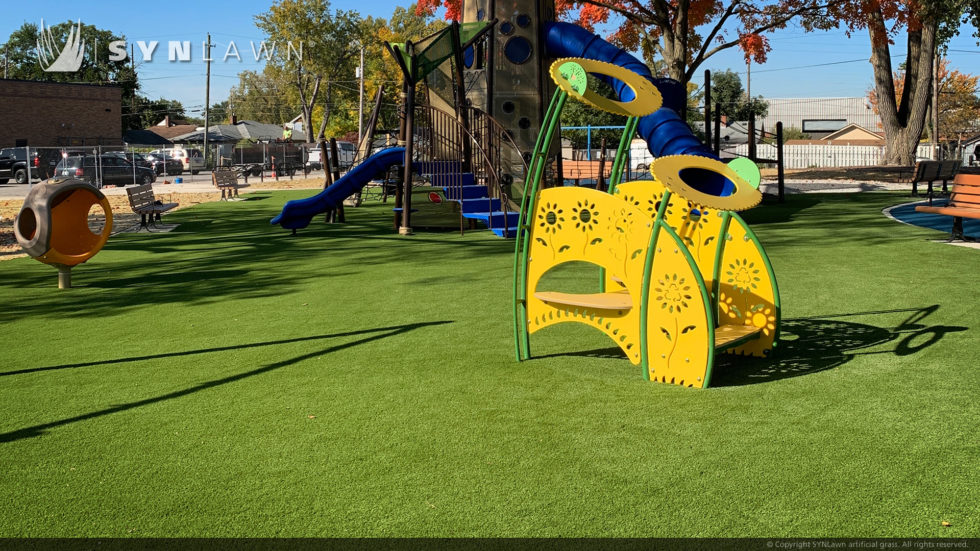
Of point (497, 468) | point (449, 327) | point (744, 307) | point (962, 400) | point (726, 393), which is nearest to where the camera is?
point (497, 468)

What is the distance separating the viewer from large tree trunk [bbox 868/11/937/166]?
102ft

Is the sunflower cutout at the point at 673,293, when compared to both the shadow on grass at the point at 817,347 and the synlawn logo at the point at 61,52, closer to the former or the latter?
the shadow on grass at the point at 817,347

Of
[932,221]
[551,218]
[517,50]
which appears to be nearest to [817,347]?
[551,218]

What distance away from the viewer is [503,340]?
7.52 m

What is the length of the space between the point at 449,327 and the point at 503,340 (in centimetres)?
75

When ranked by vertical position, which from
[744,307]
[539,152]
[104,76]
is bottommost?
[744,307]

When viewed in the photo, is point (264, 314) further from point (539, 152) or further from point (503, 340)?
point (539, 152)

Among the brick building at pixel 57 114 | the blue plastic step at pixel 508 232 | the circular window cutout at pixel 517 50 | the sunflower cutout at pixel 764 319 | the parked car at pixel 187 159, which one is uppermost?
the brick building at pixel 57 114

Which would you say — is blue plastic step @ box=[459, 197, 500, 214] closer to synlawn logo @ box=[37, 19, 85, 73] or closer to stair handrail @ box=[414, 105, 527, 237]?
stair handrail @ box=[414, 105, 527, 237]

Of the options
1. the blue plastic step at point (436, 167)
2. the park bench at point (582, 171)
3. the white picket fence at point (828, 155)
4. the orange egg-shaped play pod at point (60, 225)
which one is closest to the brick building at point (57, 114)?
the white picket fence at point (828, 155)

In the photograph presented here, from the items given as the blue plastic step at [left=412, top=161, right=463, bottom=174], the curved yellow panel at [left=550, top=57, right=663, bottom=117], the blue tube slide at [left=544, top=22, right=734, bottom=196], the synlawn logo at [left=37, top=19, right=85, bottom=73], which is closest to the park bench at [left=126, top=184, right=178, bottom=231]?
the blue plastic step at [left=412, top=161, right=463, bottom=174]

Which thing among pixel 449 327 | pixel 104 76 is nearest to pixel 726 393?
pixel 449 327

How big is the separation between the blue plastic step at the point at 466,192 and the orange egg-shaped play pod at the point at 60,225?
6.57 meters

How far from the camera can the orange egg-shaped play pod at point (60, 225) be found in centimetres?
1055
